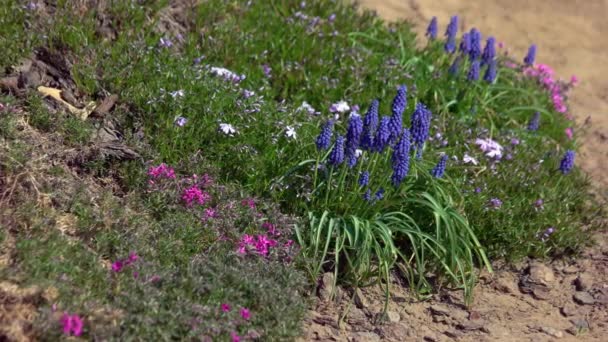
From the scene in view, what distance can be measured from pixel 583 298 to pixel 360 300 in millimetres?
1439

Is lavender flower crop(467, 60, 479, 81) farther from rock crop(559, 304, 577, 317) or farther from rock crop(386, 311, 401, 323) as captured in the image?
rock crop(386, 311, 401, 323)

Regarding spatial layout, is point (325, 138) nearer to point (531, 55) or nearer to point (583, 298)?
point (583, 298)

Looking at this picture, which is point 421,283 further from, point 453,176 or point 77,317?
point 77,317

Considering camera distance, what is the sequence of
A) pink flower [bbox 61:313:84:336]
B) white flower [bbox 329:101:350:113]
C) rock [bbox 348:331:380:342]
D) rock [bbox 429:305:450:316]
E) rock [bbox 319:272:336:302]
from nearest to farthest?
1. pink flower [bbox 61:313:84:336]
2. rock [bbox 348:331:380:342]
3. rock [bbox 319:272:336:302]
4. rock [bbox 429:305:450:316]
5. white flower [bbox 329:101:350:113]

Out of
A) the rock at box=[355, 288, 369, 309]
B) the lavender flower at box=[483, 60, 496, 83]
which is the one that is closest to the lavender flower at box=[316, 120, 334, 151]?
the rock at box=[355, 288, 369, 309]

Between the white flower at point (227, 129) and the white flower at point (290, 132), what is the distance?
351 mm

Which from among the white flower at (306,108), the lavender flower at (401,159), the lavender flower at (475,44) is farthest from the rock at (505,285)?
the lavender flower at (475,44)

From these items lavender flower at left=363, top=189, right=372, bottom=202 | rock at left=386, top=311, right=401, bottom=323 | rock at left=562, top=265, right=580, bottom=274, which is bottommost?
rock at left=386, top=311, right=401, bottom=323

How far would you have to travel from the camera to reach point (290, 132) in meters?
5.21

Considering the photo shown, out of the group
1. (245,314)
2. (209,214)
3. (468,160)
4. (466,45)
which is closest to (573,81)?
(466,45)

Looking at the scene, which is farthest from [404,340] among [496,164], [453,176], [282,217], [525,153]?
[525,153]

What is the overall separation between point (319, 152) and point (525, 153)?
2.00m

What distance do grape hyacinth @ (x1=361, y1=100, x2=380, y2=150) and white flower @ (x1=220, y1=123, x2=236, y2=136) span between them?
0.91m

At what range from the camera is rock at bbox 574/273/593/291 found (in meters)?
5.21
